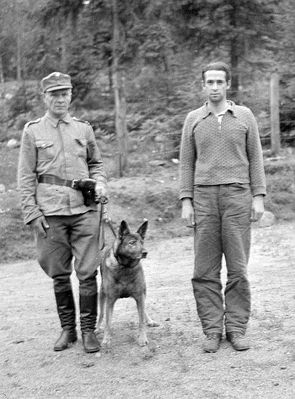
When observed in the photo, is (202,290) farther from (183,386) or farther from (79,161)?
(79,161)

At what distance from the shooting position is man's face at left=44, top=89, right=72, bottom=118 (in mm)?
5082

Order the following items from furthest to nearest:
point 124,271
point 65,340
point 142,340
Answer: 1. point 65,340
2. point 142,340
3. point 124,271

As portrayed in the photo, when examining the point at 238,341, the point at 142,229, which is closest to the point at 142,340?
the point at 238,341

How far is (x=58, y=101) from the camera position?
5.10m

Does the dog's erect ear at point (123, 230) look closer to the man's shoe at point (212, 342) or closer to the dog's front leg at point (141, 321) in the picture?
the dog's front leg at point (141, 321)

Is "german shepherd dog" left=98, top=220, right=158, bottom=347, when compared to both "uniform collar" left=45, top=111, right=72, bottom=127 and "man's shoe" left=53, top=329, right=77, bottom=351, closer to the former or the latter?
"man's shoe" left=53, top=329, right=77, bottom=351

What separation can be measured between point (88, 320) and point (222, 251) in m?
1.28

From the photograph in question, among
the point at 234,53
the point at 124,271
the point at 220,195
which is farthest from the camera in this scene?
the point at 234,53

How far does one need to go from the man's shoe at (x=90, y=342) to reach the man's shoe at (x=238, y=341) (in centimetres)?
111

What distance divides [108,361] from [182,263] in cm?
388

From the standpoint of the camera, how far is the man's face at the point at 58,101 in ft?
16.7

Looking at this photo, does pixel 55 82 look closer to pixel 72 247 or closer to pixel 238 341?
pixel 72 247

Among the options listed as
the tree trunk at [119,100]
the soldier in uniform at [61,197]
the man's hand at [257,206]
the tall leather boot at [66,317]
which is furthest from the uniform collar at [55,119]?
the tree trunk at [119,100]

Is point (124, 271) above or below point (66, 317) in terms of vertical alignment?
above
